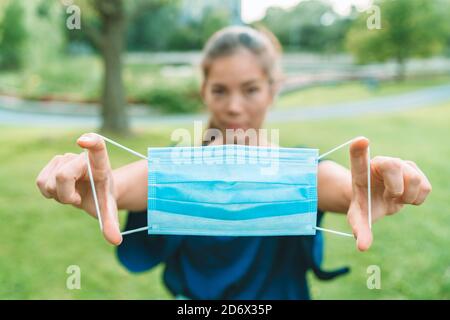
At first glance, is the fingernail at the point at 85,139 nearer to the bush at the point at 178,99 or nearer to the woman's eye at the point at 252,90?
the woman's eye at the point at 252,90

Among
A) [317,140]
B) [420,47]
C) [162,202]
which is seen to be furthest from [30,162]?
[162,202]

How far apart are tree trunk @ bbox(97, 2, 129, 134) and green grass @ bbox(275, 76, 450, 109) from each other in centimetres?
112

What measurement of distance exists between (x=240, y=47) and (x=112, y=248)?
1524 millimetres

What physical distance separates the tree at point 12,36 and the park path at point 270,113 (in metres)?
0.32

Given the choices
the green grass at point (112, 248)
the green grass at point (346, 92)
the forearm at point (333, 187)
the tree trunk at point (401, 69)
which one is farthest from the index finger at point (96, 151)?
the green grass at point (346, 92)

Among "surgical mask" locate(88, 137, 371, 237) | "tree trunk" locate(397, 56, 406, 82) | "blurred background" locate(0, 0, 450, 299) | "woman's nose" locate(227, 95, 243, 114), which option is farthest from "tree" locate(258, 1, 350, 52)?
"surgical mask" locate(88, 137, 371, 237)

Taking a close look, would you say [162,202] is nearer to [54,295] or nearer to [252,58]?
[252,58]

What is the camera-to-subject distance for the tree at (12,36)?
11.4 feet

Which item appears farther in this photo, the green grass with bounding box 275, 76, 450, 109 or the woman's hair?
the green grass with bounding box 275, 76, 450, 109

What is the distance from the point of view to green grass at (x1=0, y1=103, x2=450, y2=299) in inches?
72.2

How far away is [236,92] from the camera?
87 cm

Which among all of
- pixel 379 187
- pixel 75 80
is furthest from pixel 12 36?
pixel 379 187

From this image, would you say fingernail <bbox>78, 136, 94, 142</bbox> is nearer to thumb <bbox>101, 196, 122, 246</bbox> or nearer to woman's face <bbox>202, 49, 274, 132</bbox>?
thumb <bbox>101, 196, 122, 246</bbox>

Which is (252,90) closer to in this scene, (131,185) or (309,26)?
(131,185)
